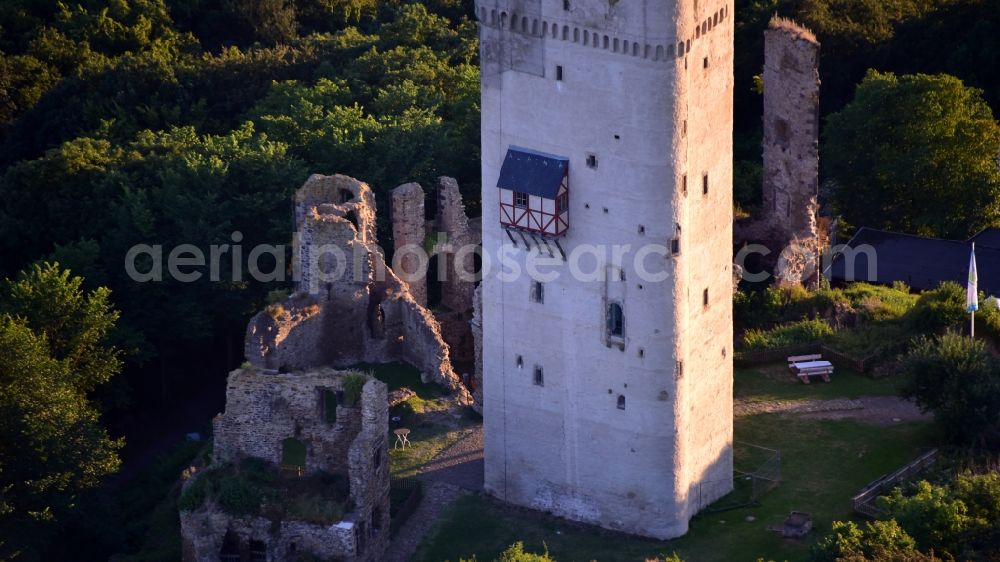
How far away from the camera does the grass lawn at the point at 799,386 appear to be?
265ft

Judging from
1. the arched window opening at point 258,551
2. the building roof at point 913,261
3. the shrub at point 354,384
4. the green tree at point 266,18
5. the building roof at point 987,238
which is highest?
the green tree at point 266,18

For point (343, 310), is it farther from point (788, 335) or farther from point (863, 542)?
point (863, 542)

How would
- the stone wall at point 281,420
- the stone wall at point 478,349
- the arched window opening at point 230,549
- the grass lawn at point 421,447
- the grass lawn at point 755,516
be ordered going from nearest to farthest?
the grass lawn at point 755,516
the arched window opening at point 230,549
the stone wall at point 281,420
the grass lawn at point 421,447
the stone wall at point 478,349

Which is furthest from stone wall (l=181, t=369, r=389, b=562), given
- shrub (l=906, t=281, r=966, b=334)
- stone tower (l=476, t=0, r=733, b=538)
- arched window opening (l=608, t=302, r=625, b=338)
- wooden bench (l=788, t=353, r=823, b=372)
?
shrub (l=906, t=281, r=966, b=334)

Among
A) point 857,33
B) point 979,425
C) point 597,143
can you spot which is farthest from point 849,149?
point 597,143

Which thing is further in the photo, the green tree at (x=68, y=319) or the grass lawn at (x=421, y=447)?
the green tree at (x=68, y=319)

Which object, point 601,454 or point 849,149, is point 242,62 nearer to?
point 849,149

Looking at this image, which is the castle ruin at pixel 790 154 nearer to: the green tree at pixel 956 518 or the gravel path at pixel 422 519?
the gravel path at pixel 422 519

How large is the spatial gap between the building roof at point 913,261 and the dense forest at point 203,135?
3767 mm

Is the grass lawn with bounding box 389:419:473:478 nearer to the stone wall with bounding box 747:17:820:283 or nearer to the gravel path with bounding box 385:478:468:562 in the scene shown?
the gravel path with bounding box 385:478:468:562

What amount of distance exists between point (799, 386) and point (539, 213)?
1566cm

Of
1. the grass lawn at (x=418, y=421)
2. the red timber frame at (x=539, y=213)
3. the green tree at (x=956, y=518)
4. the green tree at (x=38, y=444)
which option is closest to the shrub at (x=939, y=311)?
the green tree at (x=956, y=518)

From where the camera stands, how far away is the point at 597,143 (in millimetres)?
69188

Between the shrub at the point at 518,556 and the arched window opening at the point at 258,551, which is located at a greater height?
the shrub at the point at 518,556
